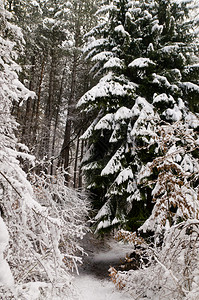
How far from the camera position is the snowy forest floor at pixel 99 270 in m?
6.45

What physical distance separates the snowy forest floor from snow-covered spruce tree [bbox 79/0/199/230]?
1861 mm

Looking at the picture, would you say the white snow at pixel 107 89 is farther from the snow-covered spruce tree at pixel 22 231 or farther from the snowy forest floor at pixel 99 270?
the snowy forest floor at pixel 99 270

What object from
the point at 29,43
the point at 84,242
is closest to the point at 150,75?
the point at 29,43

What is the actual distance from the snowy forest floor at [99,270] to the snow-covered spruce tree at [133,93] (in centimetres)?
186

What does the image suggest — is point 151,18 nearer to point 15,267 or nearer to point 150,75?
point 150,75

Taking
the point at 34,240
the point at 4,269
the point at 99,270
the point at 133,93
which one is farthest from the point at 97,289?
the point at 133,93

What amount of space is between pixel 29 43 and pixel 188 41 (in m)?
7.47

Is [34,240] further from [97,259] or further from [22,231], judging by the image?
[97,259]

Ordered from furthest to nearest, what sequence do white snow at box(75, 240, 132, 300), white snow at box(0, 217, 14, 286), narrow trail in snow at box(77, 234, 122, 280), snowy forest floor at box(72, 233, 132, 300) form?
narrow trail in snow at box(77, 234, 122, 280) < snowy forest floor at box(72, 233, 132, 300) < white snow at box(75, 240, 132, 300) < white snow at box(0, 217, 14, 286)

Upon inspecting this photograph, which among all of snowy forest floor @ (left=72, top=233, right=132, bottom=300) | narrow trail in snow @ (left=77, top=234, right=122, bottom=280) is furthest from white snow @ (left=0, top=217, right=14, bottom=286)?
narrow trail in snow @ (left=77, top=234, right=122, bottom=280)

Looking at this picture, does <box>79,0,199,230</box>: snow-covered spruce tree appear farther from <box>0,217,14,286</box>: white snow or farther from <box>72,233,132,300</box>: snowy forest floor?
<box>0,217,14,286</box>: white snow

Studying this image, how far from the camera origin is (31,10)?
34.8 ft

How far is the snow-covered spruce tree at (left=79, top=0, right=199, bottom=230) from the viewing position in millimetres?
7367

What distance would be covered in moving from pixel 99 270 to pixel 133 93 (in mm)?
6855
